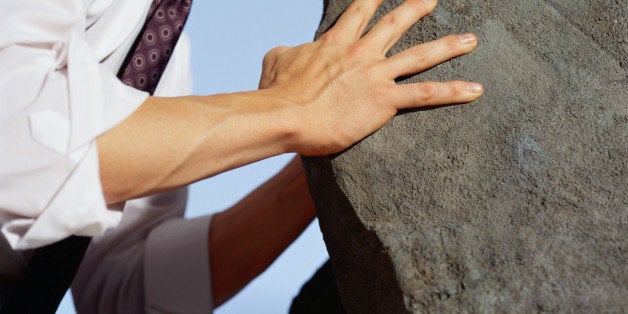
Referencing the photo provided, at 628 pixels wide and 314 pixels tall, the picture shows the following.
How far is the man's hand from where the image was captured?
0.83 m

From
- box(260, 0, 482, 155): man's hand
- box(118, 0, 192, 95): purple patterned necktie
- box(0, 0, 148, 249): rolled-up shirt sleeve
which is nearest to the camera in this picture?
box(0, 0, 148, 249): rolled-up shirt sleeve

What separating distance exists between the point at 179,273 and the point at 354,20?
43 centimetres

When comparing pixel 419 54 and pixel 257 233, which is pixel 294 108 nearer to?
pixel 419 54

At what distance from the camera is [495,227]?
79 cm

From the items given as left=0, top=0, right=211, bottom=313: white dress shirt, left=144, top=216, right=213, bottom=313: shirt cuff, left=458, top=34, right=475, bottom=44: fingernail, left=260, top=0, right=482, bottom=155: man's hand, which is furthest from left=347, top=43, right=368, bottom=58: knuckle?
left=144, top=216, right=213, bottom=313: shirt cuff

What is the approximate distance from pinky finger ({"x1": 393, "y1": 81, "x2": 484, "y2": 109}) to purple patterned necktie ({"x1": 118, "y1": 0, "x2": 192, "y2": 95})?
377 millimetres

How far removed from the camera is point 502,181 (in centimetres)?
81

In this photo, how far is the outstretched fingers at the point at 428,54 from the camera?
866 millimetres

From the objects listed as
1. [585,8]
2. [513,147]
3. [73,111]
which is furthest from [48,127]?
[585,8]

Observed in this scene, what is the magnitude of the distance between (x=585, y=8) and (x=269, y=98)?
37cm

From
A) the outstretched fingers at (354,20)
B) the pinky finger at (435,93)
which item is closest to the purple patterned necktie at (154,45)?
the outstretched fingers at (354,20)

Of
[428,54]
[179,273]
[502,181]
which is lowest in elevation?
[179,273]

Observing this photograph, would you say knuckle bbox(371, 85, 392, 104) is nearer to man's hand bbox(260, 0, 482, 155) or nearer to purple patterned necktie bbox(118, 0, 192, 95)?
man's hand bbox(260, 0, 482, 155)

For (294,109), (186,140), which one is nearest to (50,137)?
(186,140)
